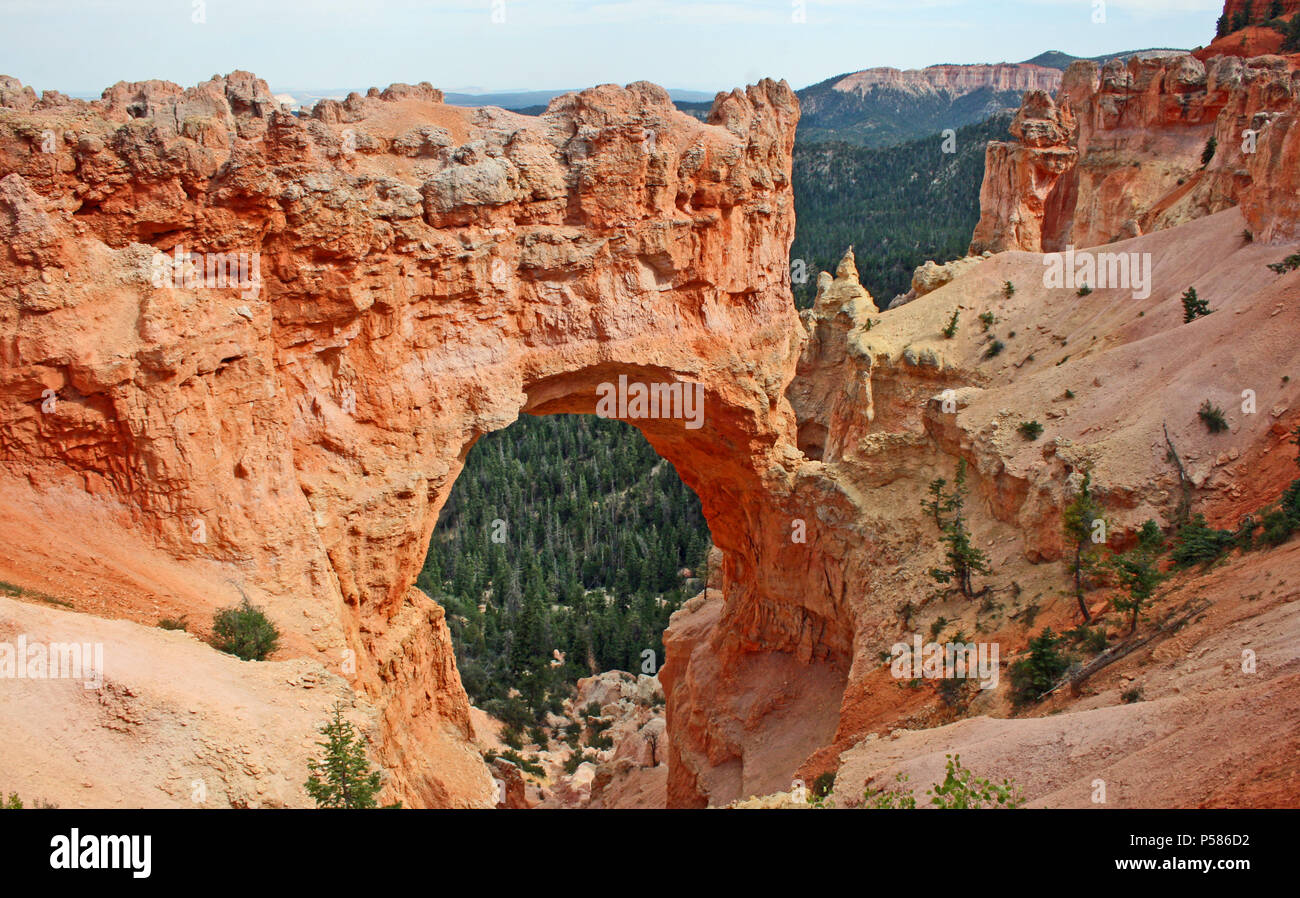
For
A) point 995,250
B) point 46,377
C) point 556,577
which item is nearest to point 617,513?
point 556,577

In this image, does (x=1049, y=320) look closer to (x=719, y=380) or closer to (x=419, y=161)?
(x=719, y=380)

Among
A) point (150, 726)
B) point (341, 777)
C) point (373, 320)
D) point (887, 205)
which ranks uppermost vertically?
point (887, 205)

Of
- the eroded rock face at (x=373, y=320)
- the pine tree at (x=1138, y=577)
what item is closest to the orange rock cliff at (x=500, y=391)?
the eroded rock face at (x=373, y=320)

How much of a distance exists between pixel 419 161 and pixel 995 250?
4103cm

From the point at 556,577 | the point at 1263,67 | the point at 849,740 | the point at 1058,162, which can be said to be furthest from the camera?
the point at 556,577

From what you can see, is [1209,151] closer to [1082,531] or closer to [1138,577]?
[1082,531]

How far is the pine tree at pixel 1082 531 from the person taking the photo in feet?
61.2

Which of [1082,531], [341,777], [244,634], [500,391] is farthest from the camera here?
[500,391]

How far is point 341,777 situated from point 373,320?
9869 mm

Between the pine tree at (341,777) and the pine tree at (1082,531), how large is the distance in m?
12.8

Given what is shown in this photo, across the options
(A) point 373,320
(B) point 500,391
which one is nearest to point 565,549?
(B) point 500,391

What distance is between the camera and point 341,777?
11.2 meters

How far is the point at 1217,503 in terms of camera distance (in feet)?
63.7

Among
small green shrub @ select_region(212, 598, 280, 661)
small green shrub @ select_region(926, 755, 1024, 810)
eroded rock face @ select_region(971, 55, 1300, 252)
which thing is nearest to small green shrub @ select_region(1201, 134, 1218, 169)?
eroded rock face @ select_region(971, 55, 1300, 252)
